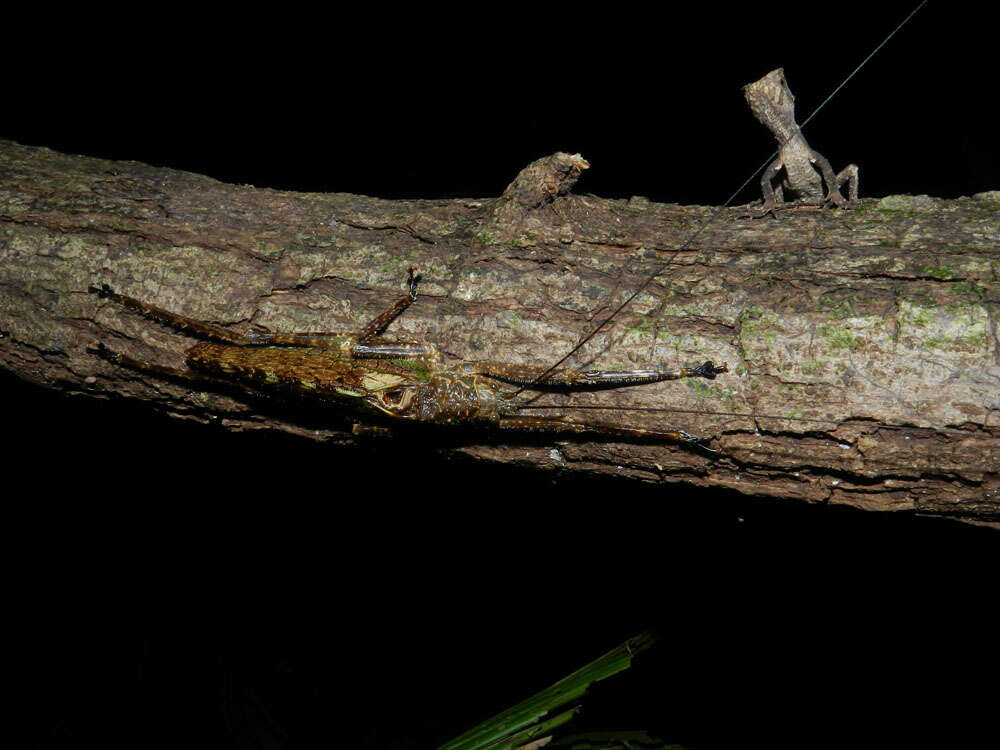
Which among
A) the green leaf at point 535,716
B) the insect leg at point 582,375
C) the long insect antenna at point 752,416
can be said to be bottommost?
the green leaf at point 535,716

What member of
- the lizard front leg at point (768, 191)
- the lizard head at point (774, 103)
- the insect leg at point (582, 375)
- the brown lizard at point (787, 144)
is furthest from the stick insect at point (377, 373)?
the lizard head at point (774, 103)

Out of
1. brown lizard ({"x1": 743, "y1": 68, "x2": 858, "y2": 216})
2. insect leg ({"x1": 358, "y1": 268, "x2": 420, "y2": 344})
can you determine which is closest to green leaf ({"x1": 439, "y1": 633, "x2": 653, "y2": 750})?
insect leg ({"x1": 358, "y1": 268, "x2": 420, "y2": 344})

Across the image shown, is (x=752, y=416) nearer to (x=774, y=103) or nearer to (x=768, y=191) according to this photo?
(x=768, y=191)

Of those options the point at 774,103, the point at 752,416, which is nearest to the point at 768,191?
the point at 774,103

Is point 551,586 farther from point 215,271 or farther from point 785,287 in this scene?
point 215,271

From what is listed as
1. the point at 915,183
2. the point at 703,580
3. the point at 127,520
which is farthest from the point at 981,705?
the point at 127,520

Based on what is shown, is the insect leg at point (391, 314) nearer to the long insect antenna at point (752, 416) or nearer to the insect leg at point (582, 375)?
the insect leg at point (582, 375)

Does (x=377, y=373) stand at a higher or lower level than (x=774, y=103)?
lower
